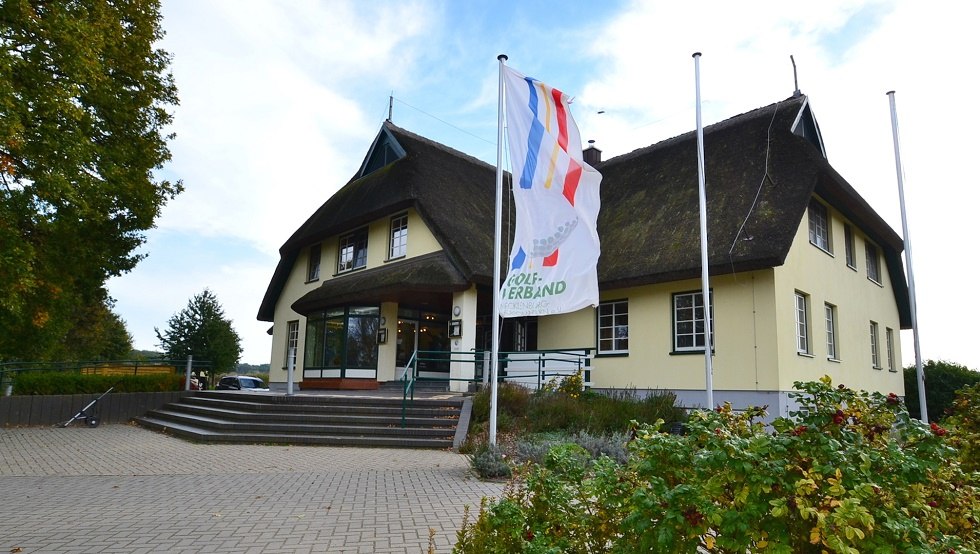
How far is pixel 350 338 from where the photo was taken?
706 inches

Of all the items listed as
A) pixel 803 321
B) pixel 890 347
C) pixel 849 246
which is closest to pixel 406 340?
pixel 803 321

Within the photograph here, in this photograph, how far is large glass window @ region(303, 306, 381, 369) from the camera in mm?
17750

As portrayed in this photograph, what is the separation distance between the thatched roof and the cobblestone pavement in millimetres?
6685

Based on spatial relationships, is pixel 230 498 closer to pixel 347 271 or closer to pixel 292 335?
pixel 347 271

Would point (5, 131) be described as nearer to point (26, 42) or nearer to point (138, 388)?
point (26, 42)

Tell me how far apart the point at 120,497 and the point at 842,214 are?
17.8 meters

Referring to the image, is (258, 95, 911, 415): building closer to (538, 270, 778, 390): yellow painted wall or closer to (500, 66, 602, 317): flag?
(538, 270, 778, 390): yellow painted wall

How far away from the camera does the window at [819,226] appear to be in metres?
15.7

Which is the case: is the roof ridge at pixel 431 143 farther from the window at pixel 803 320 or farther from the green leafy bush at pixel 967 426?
the green leafy bush at pixel 967 426

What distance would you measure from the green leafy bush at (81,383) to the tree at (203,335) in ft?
70.5

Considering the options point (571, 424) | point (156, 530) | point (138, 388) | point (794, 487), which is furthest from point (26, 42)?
point (794, 487)

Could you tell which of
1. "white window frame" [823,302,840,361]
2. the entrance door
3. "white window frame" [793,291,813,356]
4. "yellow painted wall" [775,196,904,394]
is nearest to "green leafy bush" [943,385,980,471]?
"yellow painted wall" [775,196,904,394]

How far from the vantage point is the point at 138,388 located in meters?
16.5

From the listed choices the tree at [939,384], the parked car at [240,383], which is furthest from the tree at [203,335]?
the tree at [939,384]
